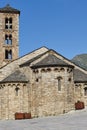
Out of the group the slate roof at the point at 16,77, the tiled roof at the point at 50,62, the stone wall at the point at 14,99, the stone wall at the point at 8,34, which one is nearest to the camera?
the tiled roof at the point at 50,62

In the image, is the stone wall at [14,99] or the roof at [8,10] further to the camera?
the roof at [8,10]

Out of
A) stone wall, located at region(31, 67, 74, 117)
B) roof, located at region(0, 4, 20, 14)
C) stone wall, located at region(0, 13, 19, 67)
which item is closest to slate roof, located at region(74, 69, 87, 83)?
stone wall, located at region(31, 67, 74, 117)

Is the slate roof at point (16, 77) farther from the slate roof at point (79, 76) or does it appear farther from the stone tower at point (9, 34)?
the stone tower at point (9, 34)

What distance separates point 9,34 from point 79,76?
15.8 m

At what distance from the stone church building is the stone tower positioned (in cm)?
734

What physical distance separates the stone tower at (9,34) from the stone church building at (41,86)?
24.1 feet

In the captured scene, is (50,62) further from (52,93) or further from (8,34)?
(8,34)

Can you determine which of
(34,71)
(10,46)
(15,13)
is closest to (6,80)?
(34,71)

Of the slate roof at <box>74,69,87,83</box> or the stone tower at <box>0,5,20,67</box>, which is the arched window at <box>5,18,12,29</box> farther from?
the slate roof at <box>74,69,87,83</box>

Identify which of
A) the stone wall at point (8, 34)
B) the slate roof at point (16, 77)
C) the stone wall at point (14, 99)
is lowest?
the stone wall at point (14, 99)

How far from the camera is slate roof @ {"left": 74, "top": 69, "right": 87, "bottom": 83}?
44.4m

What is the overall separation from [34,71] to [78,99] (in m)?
6.83

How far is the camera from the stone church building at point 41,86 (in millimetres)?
39938

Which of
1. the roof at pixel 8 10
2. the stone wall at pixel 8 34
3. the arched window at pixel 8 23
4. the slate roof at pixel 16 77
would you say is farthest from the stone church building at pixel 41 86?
the roof at pixel 8 10
